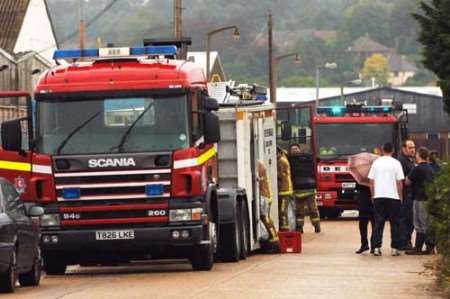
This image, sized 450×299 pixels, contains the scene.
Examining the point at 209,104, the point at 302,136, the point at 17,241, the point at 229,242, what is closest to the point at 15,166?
the point at 209,104

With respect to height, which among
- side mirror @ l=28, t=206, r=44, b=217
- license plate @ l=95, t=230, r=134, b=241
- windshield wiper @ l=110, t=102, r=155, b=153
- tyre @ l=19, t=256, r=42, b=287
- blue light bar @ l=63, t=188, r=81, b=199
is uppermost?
windshield wiper @ l=110, t=102, r=155, b=153

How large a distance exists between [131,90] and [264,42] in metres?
171

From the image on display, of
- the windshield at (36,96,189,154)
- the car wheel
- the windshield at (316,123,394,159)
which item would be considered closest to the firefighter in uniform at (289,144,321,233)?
the windshield at (316,123,394,159)

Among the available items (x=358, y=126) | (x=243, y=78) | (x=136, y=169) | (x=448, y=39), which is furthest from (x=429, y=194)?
(x=243, y=78)

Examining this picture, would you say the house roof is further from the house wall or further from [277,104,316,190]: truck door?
[277,104,316,190]: truck door

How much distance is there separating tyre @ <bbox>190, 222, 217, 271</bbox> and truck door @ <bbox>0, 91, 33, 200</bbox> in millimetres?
2505

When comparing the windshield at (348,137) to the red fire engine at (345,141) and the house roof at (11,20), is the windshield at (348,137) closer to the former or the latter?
the red fire engine at (345,141)

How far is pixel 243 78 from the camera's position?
18075 cm

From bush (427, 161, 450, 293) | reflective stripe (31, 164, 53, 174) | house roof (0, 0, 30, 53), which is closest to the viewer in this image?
bush (427, 161, 450, 293)

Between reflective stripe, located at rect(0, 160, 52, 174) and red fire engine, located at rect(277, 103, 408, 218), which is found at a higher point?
reflective stripe, located at rect(0, 160, 52, 174)

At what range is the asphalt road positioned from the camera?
18562 mm

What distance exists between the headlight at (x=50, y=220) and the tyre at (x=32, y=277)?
101 cm

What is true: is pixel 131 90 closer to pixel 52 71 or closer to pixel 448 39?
pixel 52 71

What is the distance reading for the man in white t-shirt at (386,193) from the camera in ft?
87.4
